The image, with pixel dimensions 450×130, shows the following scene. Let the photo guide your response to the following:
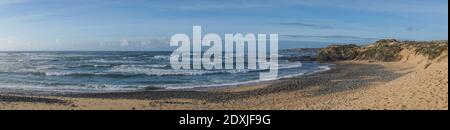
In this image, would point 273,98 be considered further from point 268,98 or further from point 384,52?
point 384,52

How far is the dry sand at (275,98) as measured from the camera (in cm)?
1514

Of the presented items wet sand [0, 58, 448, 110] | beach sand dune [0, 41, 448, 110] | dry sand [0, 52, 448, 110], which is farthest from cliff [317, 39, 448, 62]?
beach sand dune [0, 41, 448, 110]

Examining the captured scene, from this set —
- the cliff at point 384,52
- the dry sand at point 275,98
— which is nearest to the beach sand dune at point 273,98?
the dry sand at point 275,98

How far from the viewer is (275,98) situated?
20.6m

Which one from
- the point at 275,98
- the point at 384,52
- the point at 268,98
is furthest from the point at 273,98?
the point at 384,52

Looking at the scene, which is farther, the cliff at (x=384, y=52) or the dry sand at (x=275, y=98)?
the cliff at (x=384, y=52)

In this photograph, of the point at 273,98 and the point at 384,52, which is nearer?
the point at 273,98

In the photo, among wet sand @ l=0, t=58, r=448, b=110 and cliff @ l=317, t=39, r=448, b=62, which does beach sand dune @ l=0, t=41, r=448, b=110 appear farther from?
cliff @ l=317, t=39, r=448, b=62

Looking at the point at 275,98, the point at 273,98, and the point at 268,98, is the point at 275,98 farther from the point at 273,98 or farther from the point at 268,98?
the point at 268,98

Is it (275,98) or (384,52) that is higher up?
(384,52)

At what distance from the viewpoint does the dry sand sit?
596 inches

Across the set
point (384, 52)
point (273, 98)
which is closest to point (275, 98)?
point (273, 98)

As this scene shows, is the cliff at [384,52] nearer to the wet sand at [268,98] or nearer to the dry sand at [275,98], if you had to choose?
the dry sand at [275,98]
